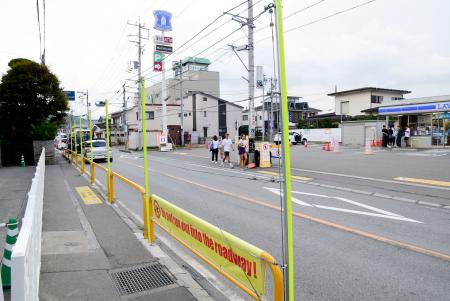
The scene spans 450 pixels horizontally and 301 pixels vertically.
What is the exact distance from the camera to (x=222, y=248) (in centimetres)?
367

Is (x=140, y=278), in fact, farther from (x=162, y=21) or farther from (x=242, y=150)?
(x=162, y=21)

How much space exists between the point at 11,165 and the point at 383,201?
72.9 feet

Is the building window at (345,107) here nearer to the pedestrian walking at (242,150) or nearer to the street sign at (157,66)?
the street sign at (157,66)

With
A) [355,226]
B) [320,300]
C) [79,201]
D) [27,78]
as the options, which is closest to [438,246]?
[355,226]

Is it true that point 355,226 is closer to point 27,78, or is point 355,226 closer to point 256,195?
point 256,195

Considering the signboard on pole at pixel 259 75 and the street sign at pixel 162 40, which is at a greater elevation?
the street sign at pixel 162 40

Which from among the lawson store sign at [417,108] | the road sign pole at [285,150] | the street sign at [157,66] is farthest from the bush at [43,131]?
the lawson store sign at [417,108]

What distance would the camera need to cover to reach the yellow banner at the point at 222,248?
3.10 m

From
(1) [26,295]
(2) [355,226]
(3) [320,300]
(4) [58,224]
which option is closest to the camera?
(1) [26,295]

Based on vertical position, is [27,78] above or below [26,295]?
above

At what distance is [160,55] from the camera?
4069cm

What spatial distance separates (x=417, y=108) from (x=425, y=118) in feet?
3.90

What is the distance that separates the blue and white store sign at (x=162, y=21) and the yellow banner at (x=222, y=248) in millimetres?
37633

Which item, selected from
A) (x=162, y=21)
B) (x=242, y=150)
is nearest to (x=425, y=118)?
(x=242, y=150)
